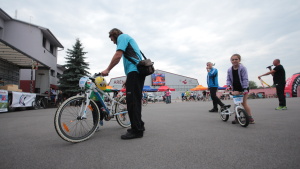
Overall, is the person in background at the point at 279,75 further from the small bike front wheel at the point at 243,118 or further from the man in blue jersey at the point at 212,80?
the small bike front wheel at the point at 243,118

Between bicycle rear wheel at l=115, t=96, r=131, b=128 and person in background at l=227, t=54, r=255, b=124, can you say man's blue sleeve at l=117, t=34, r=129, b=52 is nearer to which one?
bicycle rear wheel at l=115, t=96, r=131, b=128

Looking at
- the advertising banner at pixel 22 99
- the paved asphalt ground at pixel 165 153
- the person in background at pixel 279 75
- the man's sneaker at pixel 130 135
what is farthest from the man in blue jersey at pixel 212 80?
the advertising banner at pixel 22 99

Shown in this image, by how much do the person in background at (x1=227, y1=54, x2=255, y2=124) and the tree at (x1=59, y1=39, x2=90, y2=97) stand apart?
17.0 metres

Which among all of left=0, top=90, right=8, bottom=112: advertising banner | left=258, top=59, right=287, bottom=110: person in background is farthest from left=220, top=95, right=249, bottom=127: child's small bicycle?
left=0, top=90, right=8, bottom=112: advertising banner

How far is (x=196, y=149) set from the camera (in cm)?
186

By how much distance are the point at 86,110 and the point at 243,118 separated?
3.11 m

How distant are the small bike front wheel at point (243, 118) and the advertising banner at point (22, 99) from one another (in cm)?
1147

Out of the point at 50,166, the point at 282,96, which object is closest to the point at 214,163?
the point at 50,166

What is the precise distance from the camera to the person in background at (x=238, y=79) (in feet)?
11.6

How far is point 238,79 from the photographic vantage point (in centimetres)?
366

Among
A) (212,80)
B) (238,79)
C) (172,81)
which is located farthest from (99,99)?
(172,81)

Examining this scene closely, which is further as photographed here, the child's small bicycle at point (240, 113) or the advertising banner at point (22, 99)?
the advertising banner at point (22, 99)

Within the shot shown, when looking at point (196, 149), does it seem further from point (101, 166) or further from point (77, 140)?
point (77, 140)

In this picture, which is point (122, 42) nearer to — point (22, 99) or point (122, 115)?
point (122, 115)
